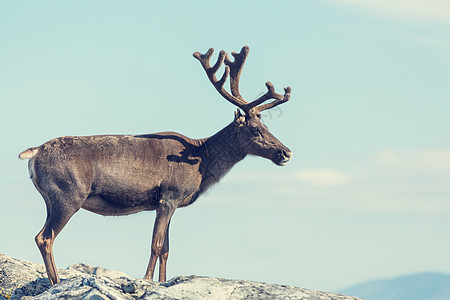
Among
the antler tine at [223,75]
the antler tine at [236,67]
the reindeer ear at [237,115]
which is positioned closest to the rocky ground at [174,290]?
the reindeer ear at [237,115]

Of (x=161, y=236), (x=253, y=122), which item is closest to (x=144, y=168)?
(x=161, y=236)

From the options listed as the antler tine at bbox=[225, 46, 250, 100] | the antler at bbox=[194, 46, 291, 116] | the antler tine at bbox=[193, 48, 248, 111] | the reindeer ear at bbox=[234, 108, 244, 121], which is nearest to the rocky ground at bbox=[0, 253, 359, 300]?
the reindeer ear at bbox=[234, 108, 244, 121]

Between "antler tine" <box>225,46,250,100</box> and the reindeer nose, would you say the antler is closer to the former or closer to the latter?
"antler tine" <box>225,46,250,100</box>

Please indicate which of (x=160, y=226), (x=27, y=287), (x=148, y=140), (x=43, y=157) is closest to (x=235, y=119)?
(x=148, y=140)

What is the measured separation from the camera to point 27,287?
15.4m

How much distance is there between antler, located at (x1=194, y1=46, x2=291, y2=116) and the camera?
57.9 ft

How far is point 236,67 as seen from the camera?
1852cm

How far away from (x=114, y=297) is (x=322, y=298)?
3.66 m

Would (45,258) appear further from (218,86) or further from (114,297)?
(218,86)

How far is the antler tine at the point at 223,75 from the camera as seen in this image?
17766mm

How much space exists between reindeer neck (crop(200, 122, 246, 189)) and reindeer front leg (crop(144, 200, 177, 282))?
49.8 inches

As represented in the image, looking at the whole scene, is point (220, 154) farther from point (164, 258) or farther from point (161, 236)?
point (164, 258)

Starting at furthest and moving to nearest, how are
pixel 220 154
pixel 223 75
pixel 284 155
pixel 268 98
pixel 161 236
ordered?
pixel 223 75 < pixel 268 98 < pixel 220 154 < pixel 284 155 < pixel 161 236

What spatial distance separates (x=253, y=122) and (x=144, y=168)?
278 centimetres
